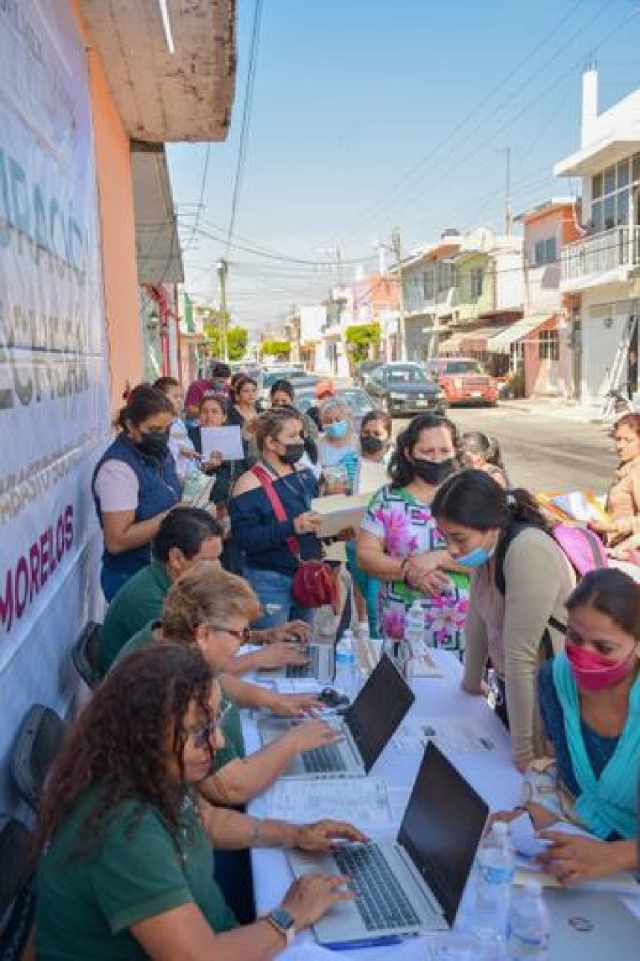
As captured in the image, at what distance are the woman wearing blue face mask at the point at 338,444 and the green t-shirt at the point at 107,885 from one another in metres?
4.74

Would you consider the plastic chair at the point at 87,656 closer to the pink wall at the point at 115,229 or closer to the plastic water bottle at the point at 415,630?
the plastic water bottle at the point at 415,630

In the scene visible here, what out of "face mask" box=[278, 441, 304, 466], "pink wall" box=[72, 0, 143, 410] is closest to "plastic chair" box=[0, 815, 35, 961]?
"face mask" box=[278, 441, 304, 466]

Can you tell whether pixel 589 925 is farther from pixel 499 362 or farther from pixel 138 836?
pixel 499 362

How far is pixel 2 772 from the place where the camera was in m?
2.57

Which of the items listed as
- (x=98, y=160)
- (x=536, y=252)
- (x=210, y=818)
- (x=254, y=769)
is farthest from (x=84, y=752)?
(x=536, y=252)

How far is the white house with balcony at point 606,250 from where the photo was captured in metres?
24.2

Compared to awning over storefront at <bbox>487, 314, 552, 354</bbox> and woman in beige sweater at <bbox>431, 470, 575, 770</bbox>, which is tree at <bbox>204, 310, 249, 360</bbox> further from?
woman in beige sweater at <bbox>431, 470, 575, 770</bbox>

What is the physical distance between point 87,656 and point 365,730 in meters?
1.49

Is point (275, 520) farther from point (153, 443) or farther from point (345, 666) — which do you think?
point (345, 666)

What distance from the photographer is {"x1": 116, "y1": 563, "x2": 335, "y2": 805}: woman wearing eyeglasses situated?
7.99 ft

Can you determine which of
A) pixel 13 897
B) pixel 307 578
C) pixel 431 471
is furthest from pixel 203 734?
pixel 307 578

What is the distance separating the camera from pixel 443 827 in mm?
1956

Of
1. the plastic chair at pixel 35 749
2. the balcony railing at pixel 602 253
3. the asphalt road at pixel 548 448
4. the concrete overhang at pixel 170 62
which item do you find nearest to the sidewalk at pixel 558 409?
the asphalt road at pixel 548 448

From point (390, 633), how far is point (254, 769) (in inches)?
57.0
